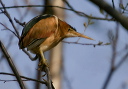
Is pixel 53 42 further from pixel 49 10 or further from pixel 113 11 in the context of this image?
pixel 49 10

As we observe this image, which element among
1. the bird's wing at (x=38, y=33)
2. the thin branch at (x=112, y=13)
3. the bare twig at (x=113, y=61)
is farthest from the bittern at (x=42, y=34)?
the thin branch at (x=112, y=13)

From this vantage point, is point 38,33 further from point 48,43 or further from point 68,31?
point 68,31

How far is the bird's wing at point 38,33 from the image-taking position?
2.40m

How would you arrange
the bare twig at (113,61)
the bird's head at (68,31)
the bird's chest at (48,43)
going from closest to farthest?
the bird's chest at (48,43) < the bird's head at (68,31) < the bare twig at (113,61)

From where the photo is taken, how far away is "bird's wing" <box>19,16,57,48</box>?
240 cm

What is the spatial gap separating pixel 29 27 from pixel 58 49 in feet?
9.16

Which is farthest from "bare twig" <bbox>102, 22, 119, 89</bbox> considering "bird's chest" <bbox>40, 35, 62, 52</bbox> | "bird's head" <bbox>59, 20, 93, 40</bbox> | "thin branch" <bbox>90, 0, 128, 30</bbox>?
"thin branch" <bbox>90, 0, 128, 30</bbox>

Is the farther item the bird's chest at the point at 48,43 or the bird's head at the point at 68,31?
the bird's head at the point at 68,31

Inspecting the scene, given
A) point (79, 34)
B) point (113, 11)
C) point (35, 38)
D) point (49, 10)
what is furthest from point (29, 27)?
point (49, 10)

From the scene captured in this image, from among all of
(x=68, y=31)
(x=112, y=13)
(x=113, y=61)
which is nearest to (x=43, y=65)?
(x=68, y=31)

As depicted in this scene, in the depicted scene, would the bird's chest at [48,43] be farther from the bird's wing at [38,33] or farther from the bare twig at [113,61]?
the bare twig at [113,61]

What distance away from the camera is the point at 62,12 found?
5.26 m

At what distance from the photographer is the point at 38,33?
248 cm

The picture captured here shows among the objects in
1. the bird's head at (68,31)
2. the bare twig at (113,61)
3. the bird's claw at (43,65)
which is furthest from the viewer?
the bare twig at (113,61)
